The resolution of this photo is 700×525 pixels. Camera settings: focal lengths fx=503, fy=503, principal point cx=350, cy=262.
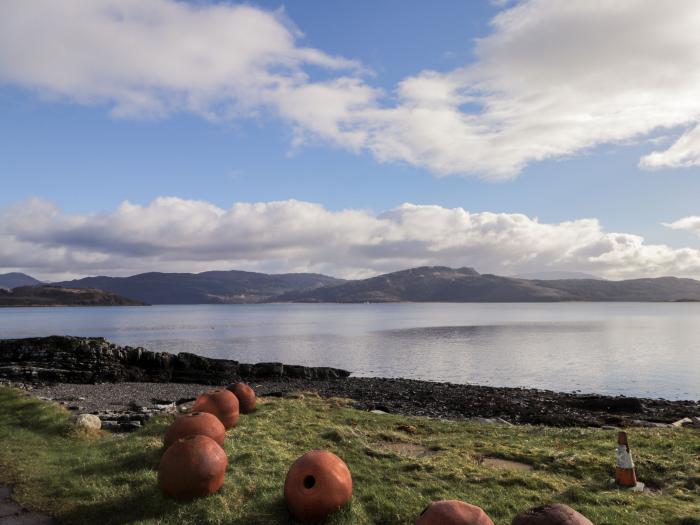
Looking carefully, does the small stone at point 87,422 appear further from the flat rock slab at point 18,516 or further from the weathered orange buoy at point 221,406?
the flat rock slab at point 18,516

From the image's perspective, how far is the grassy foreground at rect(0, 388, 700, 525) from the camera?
10.1 meters

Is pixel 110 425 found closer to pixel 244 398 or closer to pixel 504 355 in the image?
pixel 244 398

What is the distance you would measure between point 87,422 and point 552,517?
17.3 meters

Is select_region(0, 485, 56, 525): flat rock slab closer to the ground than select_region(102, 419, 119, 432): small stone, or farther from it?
farther from it

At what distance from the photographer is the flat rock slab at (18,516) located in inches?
396

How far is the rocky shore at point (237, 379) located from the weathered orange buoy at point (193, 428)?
794 cm

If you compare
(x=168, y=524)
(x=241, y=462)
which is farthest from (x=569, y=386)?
(x=168, y=524)

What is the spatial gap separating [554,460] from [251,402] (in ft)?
40.9

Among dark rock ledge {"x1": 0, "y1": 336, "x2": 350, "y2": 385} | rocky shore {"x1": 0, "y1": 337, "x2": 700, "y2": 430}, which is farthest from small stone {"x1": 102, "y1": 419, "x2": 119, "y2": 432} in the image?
dark rock ledge {"x1": 0, "y1": 336, "x2": 350, "y2": 385}

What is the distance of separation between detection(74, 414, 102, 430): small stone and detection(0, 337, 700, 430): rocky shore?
96 cm

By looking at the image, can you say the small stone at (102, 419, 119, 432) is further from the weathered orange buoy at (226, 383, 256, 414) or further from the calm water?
the calm water

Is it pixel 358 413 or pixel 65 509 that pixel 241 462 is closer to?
pixel 65 509

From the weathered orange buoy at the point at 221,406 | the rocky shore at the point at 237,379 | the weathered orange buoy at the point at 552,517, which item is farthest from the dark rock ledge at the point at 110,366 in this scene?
the weathered orange buoy at the point at 552,517

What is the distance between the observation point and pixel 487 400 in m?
35.6
